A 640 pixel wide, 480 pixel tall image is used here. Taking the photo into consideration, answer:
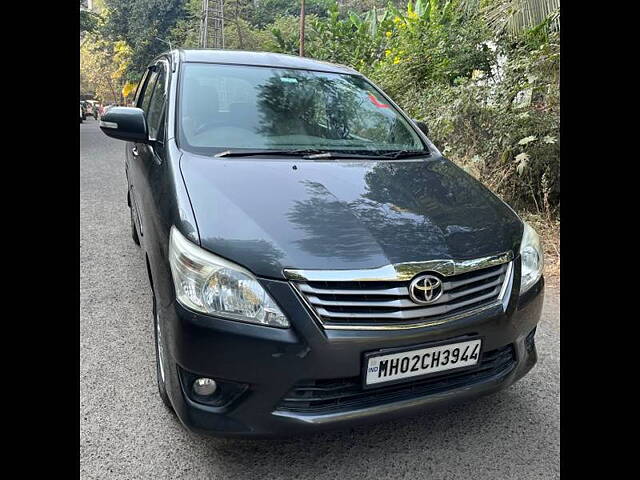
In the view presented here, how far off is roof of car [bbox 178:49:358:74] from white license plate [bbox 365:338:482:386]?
216 centimetres

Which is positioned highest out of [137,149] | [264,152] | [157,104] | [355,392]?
[157,104]

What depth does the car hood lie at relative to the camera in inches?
72.3

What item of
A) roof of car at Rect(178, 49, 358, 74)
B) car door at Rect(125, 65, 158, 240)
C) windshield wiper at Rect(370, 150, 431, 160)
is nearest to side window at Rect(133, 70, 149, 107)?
car door at Rect(125, 65, 158, 240)

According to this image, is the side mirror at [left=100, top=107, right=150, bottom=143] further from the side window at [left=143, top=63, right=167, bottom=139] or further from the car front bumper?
the car front bumper

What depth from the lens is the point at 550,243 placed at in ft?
15.8

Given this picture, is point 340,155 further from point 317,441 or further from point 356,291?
point 317,441

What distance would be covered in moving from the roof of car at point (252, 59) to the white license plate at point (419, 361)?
7.10 feet

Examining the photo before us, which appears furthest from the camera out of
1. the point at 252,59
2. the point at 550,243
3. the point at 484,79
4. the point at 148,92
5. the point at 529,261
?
the point at 484,79

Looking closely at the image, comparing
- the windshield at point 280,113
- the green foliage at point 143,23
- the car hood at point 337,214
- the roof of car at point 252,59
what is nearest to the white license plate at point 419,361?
the car hood at point 337,214

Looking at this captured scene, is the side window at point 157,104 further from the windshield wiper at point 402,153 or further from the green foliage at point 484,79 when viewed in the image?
the green foliage at point 484,79

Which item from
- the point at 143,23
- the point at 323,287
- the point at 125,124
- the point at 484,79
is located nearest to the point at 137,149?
the point at 125,124

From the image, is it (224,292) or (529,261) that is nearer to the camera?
(224,292)

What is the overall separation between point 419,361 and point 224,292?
0.74m
